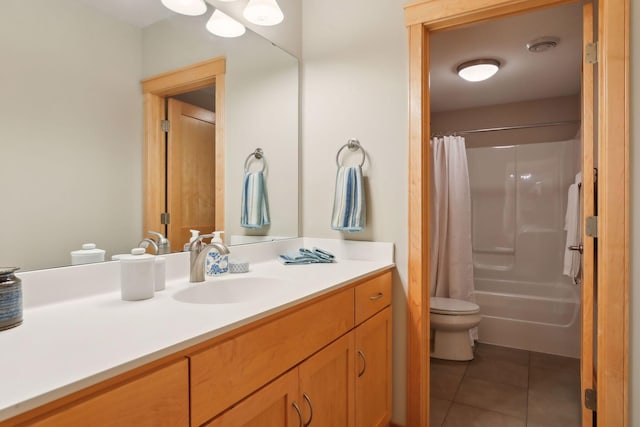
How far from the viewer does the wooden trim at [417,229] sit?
1790 millimetres

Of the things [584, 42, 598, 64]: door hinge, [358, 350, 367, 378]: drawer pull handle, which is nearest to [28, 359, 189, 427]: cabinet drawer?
[358, 350, 367, 378]: drawer pull handle

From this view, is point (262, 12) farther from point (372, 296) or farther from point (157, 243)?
point (372, 296)

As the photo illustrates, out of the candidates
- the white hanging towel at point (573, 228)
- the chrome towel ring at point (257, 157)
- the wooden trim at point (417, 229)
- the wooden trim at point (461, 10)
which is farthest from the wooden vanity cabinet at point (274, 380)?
the white hanging towel at point (573, 228)

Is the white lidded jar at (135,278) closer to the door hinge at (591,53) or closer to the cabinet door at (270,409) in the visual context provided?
the cabinet door at (270,409)

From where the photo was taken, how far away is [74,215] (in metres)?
1.15

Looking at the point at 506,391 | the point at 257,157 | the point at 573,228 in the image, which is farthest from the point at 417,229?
the point at 573,228

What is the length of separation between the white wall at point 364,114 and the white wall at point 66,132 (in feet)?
3.27

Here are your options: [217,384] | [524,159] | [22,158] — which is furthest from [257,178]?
[524,159]

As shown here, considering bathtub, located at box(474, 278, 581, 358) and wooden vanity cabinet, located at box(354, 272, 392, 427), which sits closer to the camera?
wooden vanity cabinet, located at box(354, 272, 392, 427)

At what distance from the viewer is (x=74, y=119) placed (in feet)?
3.74

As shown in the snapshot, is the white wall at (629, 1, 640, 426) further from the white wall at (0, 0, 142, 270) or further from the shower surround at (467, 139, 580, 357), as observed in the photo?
the white wall at (0, 0, 142, 270)

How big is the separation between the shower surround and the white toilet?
50 cm

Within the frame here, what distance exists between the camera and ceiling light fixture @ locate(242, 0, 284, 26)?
5.81 ft

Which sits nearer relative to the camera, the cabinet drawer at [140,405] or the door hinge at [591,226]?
the cabinet drawer at [140,405]
